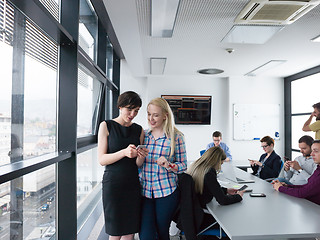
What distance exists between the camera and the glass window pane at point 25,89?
1479 millimetres

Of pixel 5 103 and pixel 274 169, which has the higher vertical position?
pixel 5 103

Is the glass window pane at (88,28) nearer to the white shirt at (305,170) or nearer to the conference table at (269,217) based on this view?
the conference table at (269,217)

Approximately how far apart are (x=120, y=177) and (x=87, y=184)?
2470mm

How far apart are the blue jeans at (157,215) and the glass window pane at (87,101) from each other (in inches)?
59.2

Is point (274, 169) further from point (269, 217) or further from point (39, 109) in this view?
point (39, 109)

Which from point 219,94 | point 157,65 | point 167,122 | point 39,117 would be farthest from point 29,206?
point 219,94

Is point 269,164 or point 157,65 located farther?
point 157,65

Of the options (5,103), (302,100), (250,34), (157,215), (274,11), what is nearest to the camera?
(5,103)

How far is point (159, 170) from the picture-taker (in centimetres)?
194

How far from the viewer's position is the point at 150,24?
3.12m

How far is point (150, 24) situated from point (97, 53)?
3.32ft

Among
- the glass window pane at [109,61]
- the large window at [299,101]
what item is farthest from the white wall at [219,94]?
the glass window pane at [109,61]

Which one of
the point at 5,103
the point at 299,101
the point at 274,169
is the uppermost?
the point at 299,101

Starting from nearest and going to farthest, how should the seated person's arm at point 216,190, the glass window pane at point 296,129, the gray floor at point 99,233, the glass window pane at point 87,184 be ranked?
the seated person's arm at point 216,190 < the gray floor at point 99,233 < the glass window pane at point 87,184 < the glass window pane at point 296,129
